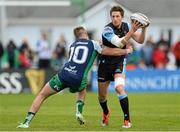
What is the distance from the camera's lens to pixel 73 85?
15.8m

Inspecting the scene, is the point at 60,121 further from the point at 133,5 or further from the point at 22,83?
the point at 133,5

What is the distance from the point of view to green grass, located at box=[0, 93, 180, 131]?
15789 mm

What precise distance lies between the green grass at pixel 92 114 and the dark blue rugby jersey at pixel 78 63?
94 cm

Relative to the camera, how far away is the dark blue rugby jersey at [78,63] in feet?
51.4

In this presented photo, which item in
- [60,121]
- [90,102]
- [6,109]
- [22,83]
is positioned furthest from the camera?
[22,83]

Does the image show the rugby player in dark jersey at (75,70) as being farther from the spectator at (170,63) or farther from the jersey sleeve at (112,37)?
the spectator at (170,63)

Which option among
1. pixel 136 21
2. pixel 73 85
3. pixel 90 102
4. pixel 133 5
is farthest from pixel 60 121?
pixel 133 5

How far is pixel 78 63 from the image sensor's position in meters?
15.7

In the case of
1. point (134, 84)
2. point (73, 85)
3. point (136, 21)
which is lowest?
point (134, 84)

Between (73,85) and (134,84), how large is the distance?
1646 centimetres

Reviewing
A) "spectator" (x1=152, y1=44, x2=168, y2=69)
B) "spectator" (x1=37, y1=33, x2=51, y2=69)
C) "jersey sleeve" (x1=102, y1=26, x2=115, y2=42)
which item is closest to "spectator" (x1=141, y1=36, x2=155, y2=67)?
"spectator" (x1=152, y1=44, x2=168, y2=69)

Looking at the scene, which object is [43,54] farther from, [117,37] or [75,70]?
[117,37]

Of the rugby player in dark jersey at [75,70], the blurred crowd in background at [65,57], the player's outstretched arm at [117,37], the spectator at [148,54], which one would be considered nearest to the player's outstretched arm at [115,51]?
the rugby player in dark jersey at [75,70]

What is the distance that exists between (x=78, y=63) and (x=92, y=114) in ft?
13.8
